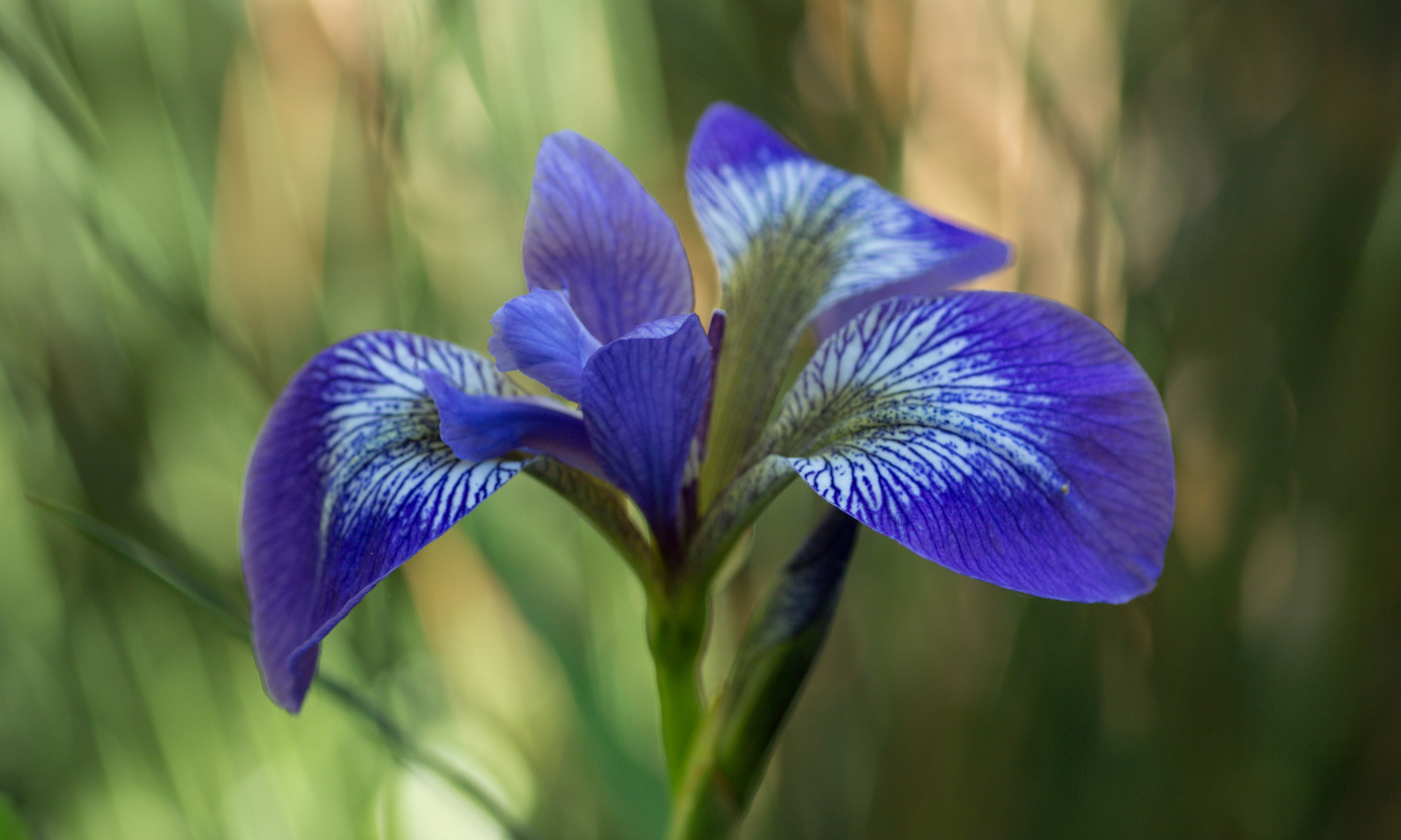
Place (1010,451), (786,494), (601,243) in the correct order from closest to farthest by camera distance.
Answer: (1010,451) < (601,243) < (786,494)

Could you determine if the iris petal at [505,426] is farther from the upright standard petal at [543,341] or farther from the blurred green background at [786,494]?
the blurred green background at [786,494]

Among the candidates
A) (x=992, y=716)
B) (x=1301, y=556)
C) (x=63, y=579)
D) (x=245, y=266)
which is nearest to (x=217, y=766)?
(x=63, y=579)

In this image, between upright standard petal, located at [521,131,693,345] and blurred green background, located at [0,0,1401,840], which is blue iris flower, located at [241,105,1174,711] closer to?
upright standard petal, located at [521,131,693,345]

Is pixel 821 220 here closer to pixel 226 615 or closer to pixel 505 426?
pixel 505 426

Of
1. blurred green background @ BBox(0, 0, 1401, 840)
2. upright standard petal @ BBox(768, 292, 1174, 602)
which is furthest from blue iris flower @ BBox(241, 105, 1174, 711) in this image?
blurred green background @ BBox(0, 0, 1401, 840)

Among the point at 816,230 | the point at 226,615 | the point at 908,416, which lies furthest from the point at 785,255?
the point at 226,615

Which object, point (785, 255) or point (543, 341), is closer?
point (543, 341)

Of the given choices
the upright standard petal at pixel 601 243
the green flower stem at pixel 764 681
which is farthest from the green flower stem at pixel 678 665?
the upright standard petal at pixel 601 243
